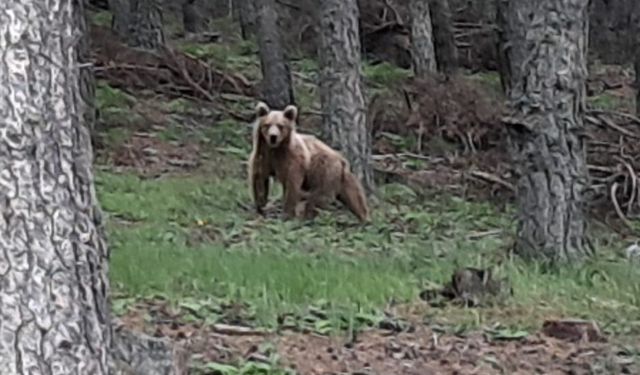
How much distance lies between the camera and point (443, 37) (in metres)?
27.0

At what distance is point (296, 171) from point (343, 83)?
4.28ft

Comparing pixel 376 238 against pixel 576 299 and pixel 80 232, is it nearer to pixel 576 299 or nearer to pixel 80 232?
pixel 576 299

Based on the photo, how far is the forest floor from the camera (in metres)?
6.93

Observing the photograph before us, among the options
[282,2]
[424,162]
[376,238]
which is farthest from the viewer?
[282,2]

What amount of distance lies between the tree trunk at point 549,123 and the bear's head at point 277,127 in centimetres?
422

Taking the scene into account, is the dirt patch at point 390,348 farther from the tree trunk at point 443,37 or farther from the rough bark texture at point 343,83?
the tree trunk at point 443,37

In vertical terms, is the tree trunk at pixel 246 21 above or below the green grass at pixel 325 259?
above

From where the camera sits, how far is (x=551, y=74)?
404 inches

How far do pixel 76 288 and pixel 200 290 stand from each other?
3836 millimetres

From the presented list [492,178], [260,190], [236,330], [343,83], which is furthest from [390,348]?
[492,178]

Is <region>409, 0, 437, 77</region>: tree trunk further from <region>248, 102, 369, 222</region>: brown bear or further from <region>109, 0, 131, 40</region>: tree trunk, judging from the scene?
<region>248, 102, 369, 222</region>: brown bear

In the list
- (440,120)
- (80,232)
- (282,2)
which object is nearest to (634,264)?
(80,232)

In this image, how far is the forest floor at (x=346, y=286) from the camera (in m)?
6.93

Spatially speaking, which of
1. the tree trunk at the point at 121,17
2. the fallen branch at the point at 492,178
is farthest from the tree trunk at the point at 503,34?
the tree trunk at the point at 121,17
